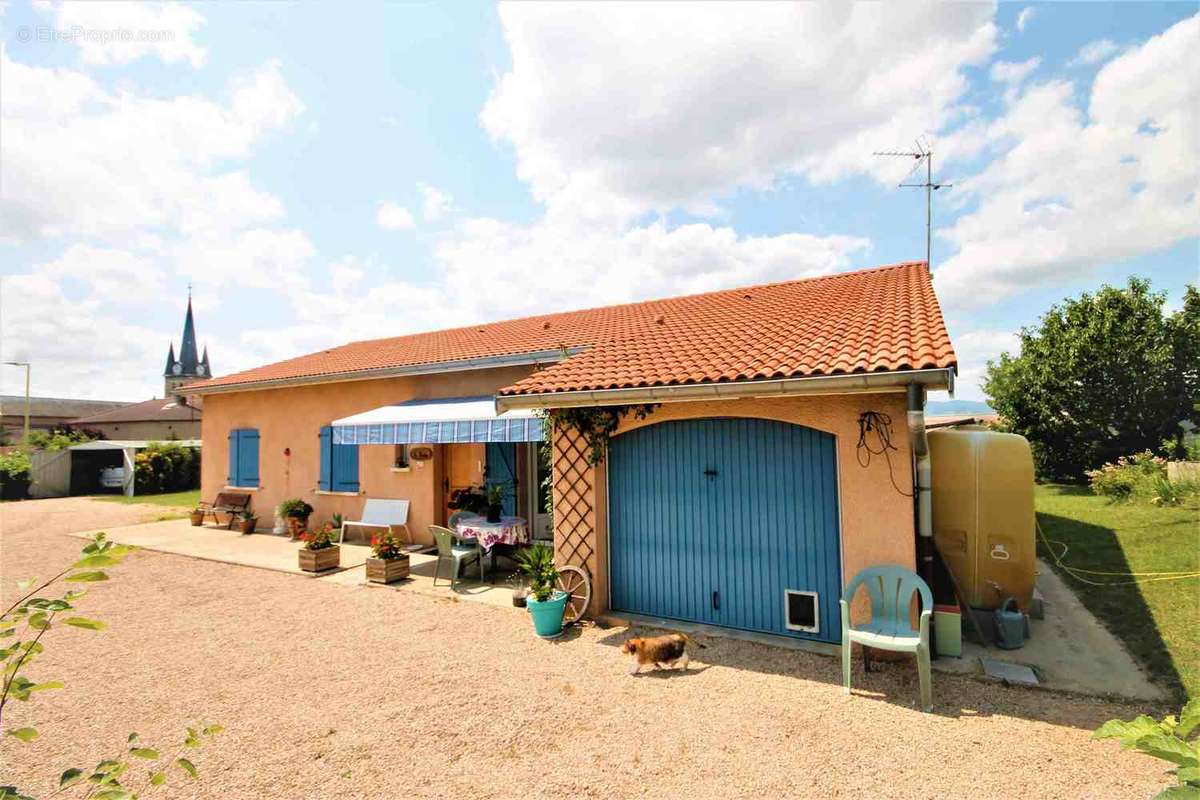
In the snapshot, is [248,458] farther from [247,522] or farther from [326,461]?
[326,461]

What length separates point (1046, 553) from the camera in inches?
616

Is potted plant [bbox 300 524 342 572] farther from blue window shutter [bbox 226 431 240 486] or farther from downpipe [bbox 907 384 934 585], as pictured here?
downpipe [bbox 907 384 934 585]

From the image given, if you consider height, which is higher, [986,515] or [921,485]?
[921,485]

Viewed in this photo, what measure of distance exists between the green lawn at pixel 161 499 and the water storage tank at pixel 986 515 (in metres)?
31.9

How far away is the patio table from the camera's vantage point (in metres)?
13.5

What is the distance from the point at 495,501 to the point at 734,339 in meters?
6.93

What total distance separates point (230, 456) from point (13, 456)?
2497 centimetres

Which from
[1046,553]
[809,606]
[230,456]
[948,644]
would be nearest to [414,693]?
[809,606]

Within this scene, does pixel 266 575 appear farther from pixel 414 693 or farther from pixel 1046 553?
pixel 1046 553

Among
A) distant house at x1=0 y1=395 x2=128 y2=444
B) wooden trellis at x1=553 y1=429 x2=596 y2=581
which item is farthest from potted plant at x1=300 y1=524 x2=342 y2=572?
distant house at x1=0 y1=395 x2=128 y2=444

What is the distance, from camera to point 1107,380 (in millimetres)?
27500

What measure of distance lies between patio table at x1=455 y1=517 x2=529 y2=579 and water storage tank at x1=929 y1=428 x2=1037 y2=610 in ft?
28.3

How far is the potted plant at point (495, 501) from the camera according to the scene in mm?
13969

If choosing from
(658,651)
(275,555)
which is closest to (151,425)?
(275,555)
